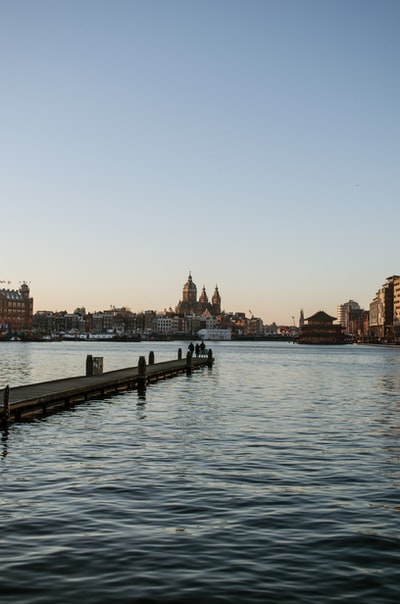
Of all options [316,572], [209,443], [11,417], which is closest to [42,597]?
[316,572]

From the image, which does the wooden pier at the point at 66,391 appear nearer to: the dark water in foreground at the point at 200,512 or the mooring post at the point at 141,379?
the mooring post at the point at 141,379

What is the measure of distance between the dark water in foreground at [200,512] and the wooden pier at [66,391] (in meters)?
1.38

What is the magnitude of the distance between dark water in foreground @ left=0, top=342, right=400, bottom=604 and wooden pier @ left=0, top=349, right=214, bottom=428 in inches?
54.4

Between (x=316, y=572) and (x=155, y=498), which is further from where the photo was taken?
(x=155, y=498)

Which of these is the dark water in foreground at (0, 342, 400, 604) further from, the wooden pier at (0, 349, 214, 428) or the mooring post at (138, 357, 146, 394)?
the mooring post at (138, 357, 146, 394)

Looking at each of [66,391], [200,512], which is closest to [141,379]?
[66,391]

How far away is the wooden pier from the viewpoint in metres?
36.3

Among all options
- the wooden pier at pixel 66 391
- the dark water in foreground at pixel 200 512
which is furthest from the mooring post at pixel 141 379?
the dark water in foreground at pixel 200 512

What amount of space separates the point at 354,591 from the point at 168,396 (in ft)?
136

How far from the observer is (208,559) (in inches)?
568

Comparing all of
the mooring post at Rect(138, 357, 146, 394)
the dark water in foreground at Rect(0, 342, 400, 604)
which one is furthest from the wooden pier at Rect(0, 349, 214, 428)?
the dark water in foreground at Rect(0, 342, 400, 604)

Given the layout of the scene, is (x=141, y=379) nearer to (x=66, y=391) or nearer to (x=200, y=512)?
(x=66, y=391)

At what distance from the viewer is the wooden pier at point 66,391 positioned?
36344 mm

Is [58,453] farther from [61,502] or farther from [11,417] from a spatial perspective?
[11,417]
